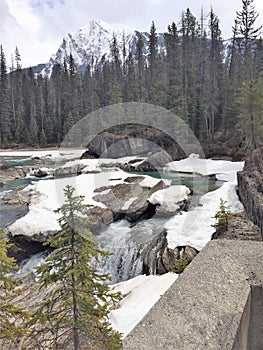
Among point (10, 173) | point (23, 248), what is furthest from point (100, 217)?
point (10, 173)

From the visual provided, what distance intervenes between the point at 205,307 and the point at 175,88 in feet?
114

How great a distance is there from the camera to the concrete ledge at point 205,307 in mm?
3197

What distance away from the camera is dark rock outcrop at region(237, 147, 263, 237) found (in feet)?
32.0

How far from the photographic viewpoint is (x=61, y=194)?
15.0 metres

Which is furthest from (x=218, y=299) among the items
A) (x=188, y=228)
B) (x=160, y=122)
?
(x=160, y=122)

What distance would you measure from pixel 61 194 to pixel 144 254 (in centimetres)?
694

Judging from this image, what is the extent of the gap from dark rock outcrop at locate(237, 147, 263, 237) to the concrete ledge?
5105 mm

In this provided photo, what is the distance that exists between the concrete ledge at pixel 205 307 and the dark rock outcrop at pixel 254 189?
510cm

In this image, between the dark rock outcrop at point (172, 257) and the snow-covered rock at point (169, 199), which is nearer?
the dark rock outcrop at point (172, 257)

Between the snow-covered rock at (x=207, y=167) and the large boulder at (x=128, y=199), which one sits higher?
the snow-covered rock at (x=207, y=167)

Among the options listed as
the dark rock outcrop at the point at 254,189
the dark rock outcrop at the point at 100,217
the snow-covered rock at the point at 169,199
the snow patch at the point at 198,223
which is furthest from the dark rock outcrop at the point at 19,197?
the dark rock outcrop at the point at 254,189

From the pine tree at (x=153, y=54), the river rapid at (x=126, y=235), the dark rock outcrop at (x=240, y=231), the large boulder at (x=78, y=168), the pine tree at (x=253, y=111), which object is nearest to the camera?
the dark rock outcrop at (x=240, y=231)

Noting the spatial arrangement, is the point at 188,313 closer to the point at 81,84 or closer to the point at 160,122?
the point at 160,122

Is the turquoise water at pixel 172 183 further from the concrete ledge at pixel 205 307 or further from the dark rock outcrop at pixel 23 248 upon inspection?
the concrete ledge at pixel 205 307
